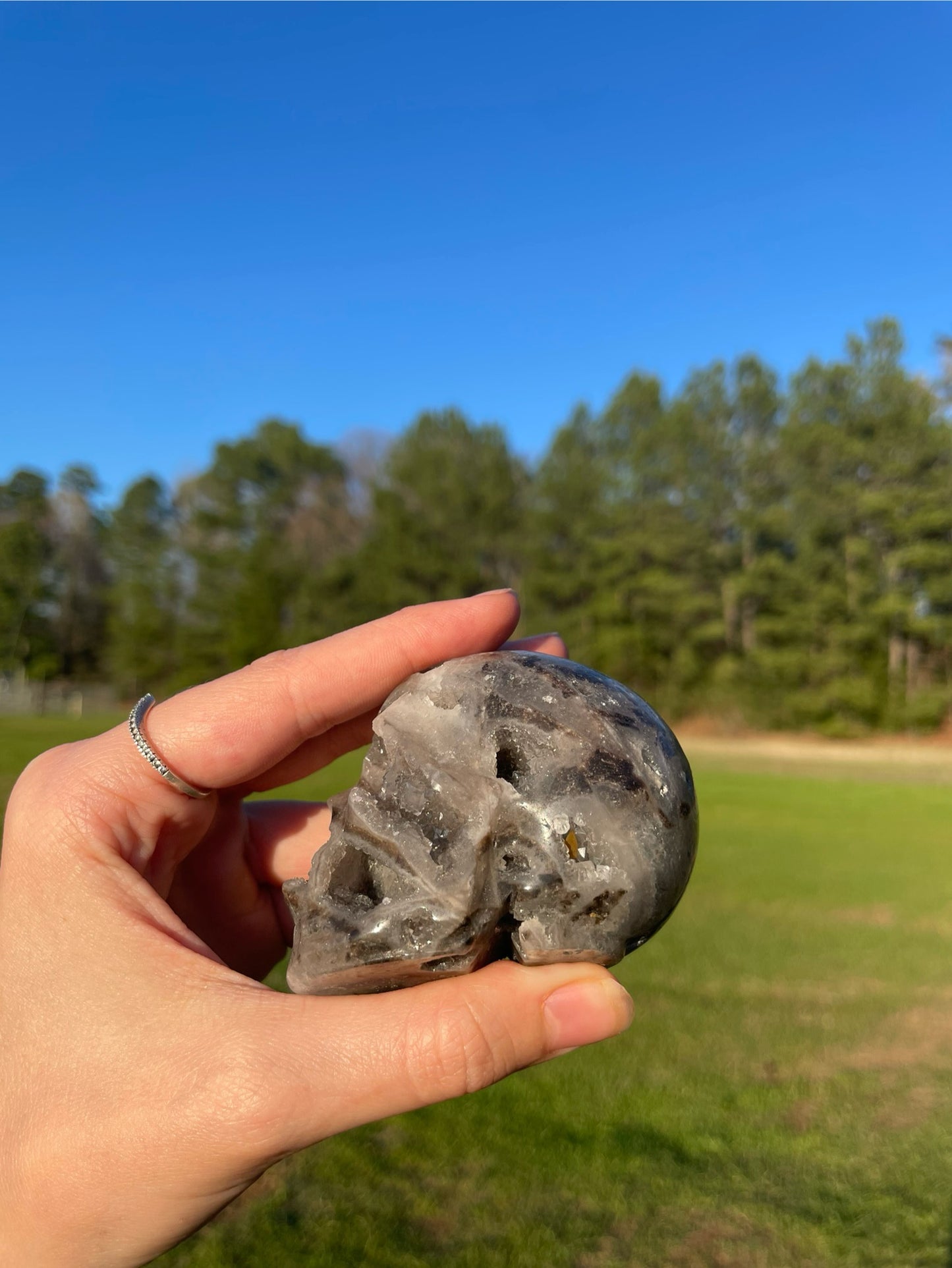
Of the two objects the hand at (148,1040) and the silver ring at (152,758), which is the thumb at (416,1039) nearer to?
the hand at (148,1040)

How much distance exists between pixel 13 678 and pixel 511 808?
49.9 meters

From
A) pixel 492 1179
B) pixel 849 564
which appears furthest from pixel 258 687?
pixel 849 564

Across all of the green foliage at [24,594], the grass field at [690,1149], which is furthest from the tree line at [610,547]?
the grass field at [690,1149]

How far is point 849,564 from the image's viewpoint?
31531 mm

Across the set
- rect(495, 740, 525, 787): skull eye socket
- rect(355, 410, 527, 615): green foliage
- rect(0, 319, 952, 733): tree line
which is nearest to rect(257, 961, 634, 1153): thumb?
rect(495, 740, 525, 787): skull eye socket

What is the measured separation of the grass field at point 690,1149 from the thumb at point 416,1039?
193 cm

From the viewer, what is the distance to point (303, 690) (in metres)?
2.55

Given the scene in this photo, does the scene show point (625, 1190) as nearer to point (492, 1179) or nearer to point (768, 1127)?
point (492, 1179)

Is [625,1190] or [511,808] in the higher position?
[511,808]

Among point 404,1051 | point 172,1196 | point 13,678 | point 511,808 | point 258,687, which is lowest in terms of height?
point 13,678

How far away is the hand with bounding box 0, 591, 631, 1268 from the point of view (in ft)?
5.91

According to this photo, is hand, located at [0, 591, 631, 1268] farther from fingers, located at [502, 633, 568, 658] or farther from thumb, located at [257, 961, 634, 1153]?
fingers, located at [502, 633, 568, 658]

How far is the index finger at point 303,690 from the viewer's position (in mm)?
2377

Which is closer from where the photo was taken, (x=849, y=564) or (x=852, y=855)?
(x=852, y=855)
